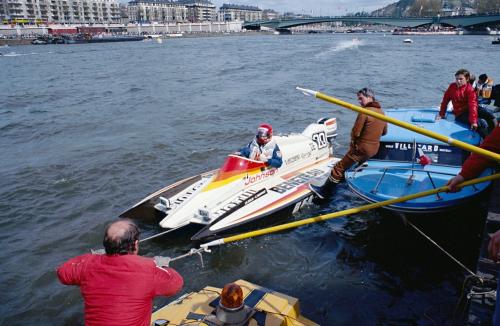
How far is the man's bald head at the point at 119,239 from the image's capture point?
10.5 ft

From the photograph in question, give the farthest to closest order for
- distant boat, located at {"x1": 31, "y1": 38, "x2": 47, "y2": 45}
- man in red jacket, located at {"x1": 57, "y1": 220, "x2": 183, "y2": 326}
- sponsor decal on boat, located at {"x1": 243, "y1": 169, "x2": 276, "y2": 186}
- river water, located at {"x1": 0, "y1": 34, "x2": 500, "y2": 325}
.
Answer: distant boat, located at {"x1": 31, "y1": 38, "x2": 47, "y2": 45} < sponsor decal on boat, located at {"x1": 243, "y1": 169, "x2": 276, "y2": 186} < river water, located at {"x1": 0, "y1": 34, "x2": 500, "y2": 325} < man in red jacket, located at {"x1": 57, "y1": 220, "x2": 183, "y2": 326}

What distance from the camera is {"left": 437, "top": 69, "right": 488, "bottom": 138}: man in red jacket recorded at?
31.4 feet

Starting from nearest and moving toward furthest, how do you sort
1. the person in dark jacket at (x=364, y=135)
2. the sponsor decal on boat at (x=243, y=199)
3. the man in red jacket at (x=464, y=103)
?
1. the person in dark jacket at (x=364, y=135)
2. the sponsor decal on boat at (x=243, y=199)
3. the man in red jacket at (x=464, y=103)

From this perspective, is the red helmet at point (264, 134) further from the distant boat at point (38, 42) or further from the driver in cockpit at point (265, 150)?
the distant boat at point (38, 42)

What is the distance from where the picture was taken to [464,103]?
10.1m

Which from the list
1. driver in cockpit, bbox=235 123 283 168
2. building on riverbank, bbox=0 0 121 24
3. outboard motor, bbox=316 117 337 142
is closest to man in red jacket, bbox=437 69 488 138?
outboard motor, bbox=316 117 337 142

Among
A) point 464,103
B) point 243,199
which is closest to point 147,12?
point 464,103

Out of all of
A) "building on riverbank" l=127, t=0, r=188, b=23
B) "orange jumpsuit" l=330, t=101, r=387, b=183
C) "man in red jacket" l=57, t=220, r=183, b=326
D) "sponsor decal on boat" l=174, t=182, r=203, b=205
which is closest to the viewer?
"man in red jacket" l=57, t=220, r=183, b=326

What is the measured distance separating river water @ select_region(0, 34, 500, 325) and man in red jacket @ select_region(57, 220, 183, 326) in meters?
4.04

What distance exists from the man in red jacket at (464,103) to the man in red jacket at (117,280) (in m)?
8.96

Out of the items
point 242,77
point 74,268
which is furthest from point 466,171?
point 242,77

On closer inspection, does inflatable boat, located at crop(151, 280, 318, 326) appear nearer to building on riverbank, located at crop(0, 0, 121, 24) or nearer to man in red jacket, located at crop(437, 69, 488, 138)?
man in red jacket, located at crop(437, 69, 488, 138)

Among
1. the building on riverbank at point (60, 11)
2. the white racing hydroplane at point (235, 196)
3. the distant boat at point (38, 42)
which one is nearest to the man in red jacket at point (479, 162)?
the white racing hydroplane at point (235, 196)

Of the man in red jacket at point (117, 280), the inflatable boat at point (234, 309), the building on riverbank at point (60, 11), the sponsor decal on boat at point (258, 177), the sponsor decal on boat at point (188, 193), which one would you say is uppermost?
the building on riverbank at point (60, 11)
